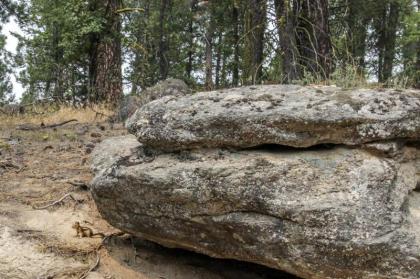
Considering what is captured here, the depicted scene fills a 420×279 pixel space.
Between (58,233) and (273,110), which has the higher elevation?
(273,110)

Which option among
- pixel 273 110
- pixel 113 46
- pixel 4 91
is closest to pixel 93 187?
pixel 273 110

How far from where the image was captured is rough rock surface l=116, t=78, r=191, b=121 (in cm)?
861

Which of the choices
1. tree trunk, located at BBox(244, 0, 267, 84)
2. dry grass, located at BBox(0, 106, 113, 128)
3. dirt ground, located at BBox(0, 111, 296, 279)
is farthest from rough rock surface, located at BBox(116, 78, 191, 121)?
dirt ground, located at BBox(0, 111, 296, 279)

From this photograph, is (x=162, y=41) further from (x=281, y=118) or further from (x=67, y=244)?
(x=281, y=118)

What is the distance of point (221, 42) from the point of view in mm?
26688

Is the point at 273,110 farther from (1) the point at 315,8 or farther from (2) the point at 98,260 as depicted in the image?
(1) the point at 315,8

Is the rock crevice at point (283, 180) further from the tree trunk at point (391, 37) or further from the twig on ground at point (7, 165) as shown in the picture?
the tree trunk at point (391, 37)

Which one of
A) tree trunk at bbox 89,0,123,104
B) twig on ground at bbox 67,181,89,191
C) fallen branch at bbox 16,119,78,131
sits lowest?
twig on ground at bbox 67,181,89,191

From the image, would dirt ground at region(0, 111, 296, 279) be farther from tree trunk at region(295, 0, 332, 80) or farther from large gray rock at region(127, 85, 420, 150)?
tree trunk at region(295, 0, 332, 80)

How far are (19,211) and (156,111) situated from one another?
5.86ft

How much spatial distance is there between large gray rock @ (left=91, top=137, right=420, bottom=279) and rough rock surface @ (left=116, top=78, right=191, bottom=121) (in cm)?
454

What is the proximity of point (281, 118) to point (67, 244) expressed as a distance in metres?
2.13

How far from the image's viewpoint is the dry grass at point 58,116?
8648 mm

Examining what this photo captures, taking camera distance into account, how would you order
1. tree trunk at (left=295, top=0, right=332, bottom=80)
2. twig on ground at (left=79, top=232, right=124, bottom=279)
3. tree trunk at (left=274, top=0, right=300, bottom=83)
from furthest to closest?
tree trunk at (left=295, top=0, right=332, bottom=80), tree trunk at (left=274, top=0, right=300, bottom=83), twig on ground at (left=79, top=232, right=124, bottom=279)
